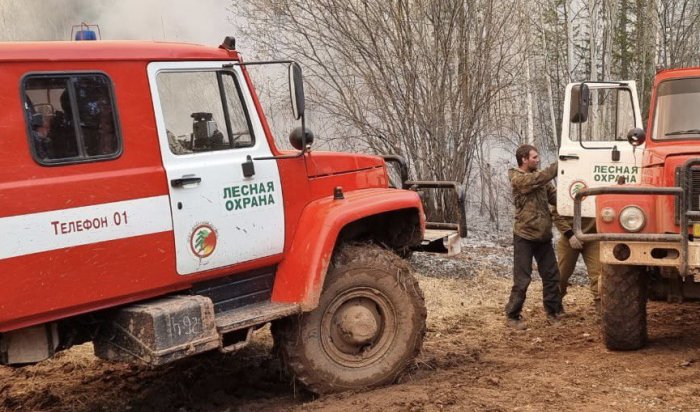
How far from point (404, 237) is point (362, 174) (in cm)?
56

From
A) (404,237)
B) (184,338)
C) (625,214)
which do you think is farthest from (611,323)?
(184,338)

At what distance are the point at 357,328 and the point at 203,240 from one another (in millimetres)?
1228

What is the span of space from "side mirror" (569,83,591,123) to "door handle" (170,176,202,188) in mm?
3635

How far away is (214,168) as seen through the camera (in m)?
4.34

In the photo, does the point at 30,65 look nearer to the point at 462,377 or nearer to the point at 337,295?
the point at 337,295

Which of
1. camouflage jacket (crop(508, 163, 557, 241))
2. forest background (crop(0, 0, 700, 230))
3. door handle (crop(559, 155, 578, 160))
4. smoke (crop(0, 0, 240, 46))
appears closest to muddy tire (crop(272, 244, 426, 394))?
camouflage jacket (crop(508, 163, 557, 241))

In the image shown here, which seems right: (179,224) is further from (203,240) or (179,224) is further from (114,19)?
(114,19)

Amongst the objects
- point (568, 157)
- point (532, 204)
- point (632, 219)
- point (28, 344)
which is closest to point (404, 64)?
point (568, 157)

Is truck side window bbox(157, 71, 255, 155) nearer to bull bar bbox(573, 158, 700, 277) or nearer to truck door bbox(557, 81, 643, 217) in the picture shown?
bull bar bbox(573, 158, 700, 277)

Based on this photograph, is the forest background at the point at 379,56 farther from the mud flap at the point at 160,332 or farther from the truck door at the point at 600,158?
the mud flap at the point at 160,332

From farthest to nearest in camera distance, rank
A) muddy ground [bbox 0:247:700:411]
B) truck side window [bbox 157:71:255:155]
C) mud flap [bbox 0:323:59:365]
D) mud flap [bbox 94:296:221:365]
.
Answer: muddy ground [bbox 0:247:700:411], truck side window [bbox 157:71:255:155], mud flap [bbox 94:296:221:365], mud flap [bbox 0:323:59:365]

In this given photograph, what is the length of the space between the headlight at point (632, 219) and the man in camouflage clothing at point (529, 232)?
135 cm

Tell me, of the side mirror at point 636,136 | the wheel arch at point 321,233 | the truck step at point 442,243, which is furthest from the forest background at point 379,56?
the wheel arch at point 321,233

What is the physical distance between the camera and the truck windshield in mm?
6270
